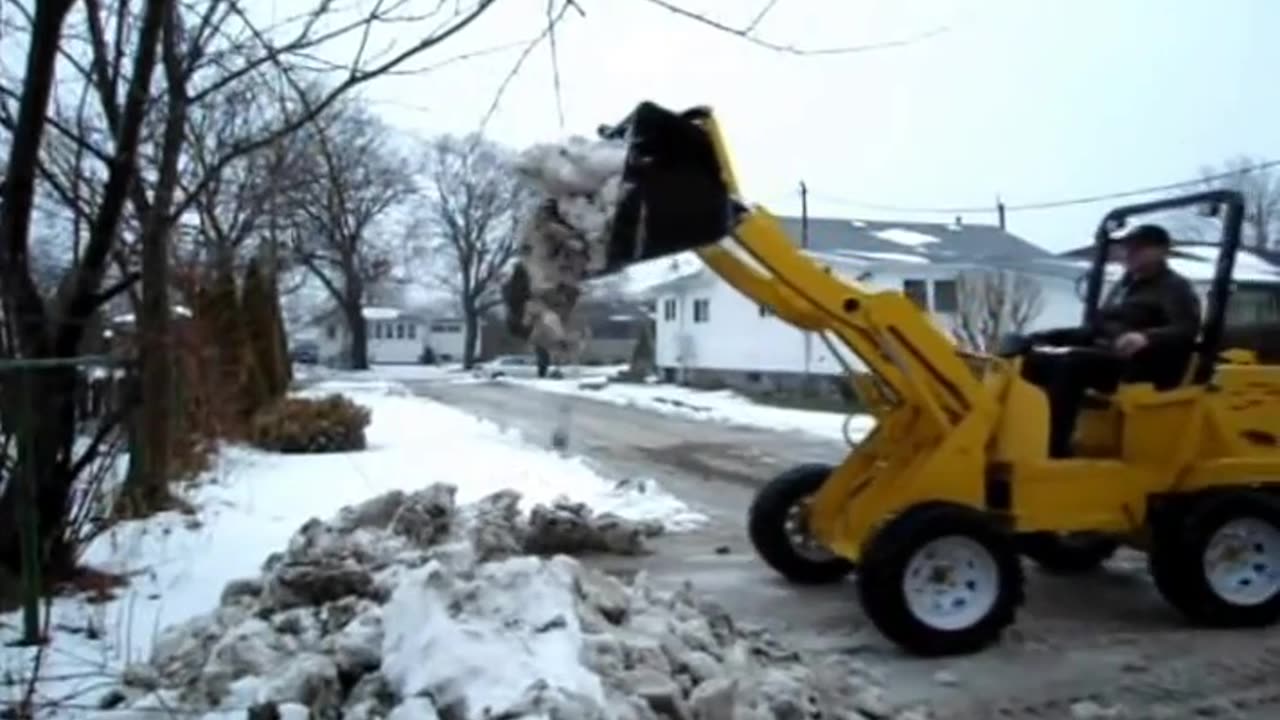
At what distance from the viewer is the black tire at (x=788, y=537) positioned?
9203mm

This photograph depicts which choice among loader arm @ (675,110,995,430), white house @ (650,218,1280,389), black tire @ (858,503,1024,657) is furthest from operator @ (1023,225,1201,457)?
white house @ (650,218,1280,389)

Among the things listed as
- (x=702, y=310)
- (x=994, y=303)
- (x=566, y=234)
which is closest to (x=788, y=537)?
(x=566, y=234)

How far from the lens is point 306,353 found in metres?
74.9

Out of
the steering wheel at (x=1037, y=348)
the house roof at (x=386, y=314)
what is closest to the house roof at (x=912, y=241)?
the steering wheel at (x=1037, y=348)

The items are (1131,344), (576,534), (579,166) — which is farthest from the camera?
(576,534)

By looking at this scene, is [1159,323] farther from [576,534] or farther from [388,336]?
[388,336]

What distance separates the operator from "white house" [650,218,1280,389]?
2087 centimetres

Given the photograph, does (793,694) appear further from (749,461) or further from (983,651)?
(749,461)

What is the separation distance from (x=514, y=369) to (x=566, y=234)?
2178 inches

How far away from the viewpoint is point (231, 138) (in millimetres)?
11992

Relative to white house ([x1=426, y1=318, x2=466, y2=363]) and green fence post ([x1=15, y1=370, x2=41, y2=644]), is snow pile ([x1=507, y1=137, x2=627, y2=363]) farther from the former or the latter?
white house ([x1=426, y1=318, x2=466, y2=363])

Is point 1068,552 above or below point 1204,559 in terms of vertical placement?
below

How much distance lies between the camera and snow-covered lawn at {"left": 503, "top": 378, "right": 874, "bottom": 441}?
24312 millimetres

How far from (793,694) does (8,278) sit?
14.2ft
